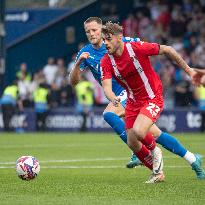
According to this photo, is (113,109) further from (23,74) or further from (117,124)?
(23,74)

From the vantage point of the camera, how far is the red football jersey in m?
11.4

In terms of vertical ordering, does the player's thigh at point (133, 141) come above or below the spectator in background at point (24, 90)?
above

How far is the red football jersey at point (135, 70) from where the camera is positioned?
11.4 m

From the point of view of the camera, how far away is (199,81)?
8789mm

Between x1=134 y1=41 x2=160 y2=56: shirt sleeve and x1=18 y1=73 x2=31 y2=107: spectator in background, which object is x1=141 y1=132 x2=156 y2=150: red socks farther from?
x1=18 y1=73 x2=31 y2=107: spectator in background

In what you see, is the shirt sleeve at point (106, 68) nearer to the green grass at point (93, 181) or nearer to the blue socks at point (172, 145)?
the blue socks at point (172, 145)

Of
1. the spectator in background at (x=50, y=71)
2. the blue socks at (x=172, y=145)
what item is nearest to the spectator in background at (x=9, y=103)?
the spectator in background at (x=50, y=71)

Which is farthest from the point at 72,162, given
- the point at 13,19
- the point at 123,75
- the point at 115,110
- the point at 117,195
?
the point at 13,19

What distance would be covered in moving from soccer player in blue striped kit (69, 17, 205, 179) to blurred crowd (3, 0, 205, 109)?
566 inches

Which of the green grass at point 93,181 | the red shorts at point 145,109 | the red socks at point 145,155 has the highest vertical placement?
the red shorts at point 145,109

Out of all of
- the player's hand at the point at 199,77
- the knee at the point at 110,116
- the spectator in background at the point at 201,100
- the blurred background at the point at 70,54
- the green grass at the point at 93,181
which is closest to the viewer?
the player's hand at the point at 199,77

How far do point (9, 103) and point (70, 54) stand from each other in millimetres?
3681

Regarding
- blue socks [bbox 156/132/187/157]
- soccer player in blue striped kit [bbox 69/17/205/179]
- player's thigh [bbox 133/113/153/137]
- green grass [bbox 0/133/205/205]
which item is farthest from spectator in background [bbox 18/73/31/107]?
player's thigh [bbox 133/113/153/137]

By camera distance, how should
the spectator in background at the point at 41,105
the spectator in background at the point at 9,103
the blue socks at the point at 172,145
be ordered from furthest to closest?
the spectator in background at the point at 41,105 → the spectator in background at the point at 9,103 → the blue socks at the point at 172,145
